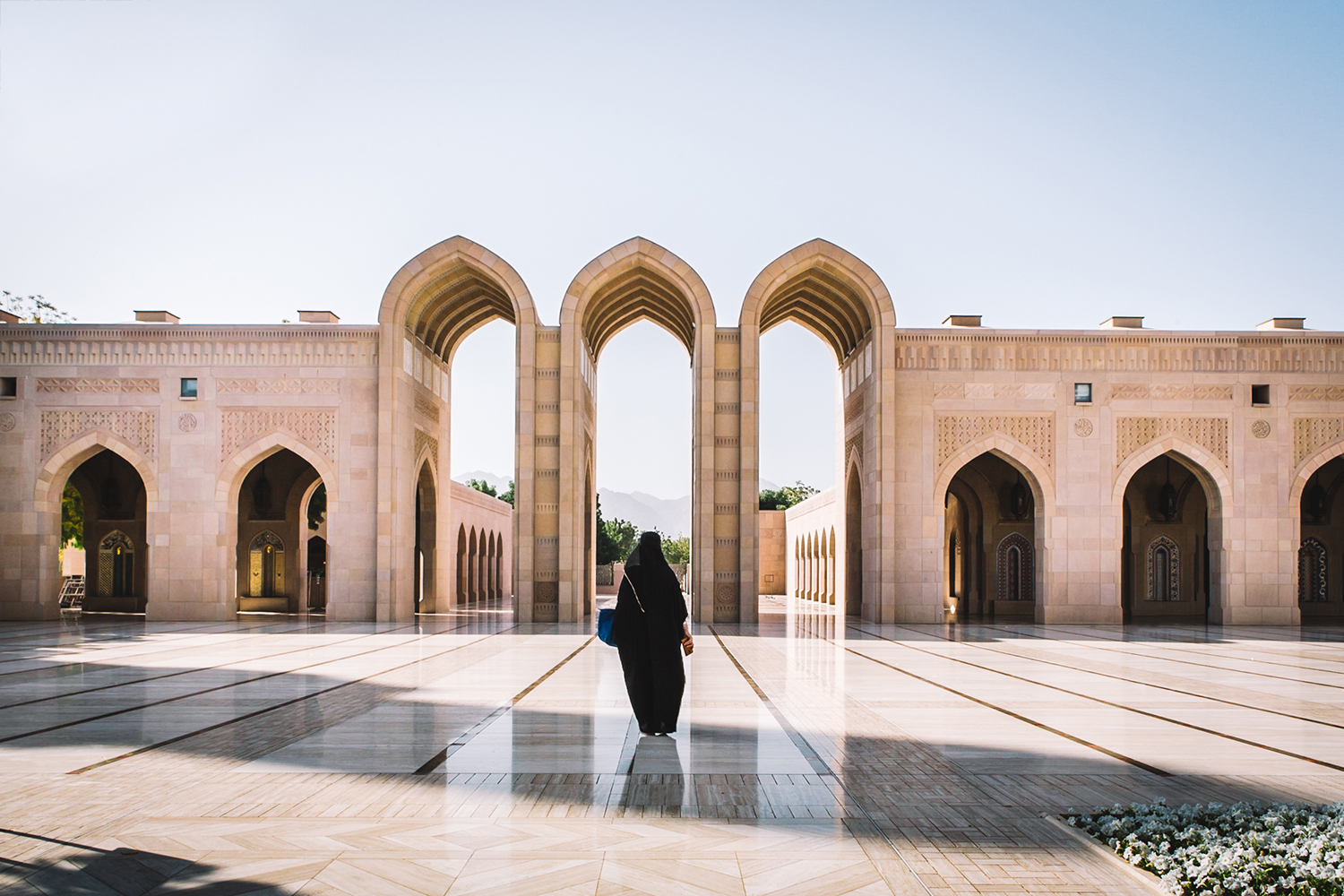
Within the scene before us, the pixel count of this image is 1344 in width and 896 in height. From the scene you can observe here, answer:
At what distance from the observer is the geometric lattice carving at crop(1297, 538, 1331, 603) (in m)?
22.9

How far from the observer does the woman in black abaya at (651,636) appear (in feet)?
22.2

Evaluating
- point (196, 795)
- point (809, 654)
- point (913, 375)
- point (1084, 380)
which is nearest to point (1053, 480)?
point (1084, 380)

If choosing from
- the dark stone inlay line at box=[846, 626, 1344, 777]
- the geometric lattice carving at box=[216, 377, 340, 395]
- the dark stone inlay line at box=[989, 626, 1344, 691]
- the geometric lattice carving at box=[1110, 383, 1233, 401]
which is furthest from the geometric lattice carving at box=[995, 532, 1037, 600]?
the geometric lattice carving at box=[216, 377, 340, 395]

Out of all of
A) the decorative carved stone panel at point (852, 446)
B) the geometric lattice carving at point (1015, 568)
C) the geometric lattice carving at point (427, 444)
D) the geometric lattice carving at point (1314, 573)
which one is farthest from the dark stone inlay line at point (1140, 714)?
the geometric lattice carving at point (1314, 573)

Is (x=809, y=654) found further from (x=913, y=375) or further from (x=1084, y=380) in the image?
(x=1084, y=380)

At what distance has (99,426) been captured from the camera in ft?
64.3

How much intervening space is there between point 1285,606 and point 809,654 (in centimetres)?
1194

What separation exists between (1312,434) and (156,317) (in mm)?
21874

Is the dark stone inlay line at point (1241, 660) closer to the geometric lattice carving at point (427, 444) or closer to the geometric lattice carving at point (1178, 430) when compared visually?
the geometric lattice carving at point (1178, 430)

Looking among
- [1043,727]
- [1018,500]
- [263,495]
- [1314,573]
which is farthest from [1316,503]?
[263,495]

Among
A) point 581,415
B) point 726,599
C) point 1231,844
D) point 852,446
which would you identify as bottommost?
point 726,599

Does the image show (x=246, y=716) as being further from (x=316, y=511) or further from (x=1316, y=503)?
(x=1316, y=503)

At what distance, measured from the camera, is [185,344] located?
64.4ft

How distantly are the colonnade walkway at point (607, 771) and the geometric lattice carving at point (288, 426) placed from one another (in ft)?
27.4
